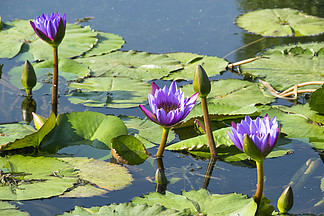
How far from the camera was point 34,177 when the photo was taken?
1.96m

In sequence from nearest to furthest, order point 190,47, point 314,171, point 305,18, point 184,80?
1. point 314,171
2. point 184,80
3. point 190,47
4. point 305,18

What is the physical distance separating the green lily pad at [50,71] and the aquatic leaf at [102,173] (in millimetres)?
1189

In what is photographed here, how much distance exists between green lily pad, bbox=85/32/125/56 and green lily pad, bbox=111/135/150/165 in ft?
5.14

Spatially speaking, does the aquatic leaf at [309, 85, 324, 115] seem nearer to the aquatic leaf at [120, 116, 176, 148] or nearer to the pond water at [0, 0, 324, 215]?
the pond water at [0, 0, 324, 215]

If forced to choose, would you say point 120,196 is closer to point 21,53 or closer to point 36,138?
point 36,138

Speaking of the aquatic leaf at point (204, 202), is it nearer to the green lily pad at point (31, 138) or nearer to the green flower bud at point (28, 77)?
the green lily pad at point (31, 138)

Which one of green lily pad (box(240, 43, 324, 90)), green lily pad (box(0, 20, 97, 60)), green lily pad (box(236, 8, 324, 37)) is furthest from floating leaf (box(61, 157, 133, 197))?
green lily pad (box(236, 8, 324, 37))

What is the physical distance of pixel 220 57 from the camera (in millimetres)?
3605

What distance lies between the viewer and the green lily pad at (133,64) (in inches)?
129

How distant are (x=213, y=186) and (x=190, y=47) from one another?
203cm

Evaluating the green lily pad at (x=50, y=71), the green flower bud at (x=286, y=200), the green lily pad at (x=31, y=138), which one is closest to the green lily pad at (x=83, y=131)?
the green lily pad at (x=31, y=138)

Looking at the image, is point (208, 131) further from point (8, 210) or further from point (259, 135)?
point (8, 210)

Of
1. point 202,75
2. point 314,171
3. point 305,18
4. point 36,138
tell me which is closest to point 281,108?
point 314,171

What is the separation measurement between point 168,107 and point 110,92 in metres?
1.04
